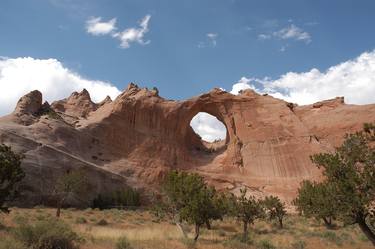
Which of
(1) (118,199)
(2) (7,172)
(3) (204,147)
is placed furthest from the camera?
(3) (204,147)

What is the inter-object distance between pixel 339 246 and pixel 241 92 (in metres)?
55.1

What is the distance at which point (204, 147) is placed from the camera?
249ft

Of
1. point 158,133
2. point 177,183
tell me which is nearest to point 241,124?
point 158,133

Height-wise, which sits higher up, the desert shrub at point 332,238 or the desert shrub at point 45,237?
the desert shrub at point 45,237

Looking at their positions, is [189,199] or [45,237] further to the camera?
[189,199]

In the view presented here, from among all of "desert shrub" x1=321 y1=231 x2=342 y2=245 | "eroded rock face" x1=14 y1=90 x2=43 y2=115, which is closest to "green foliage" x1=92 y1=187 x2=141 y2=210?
"eroded rock face" x1=14 y1=90 x2=43 y2=115

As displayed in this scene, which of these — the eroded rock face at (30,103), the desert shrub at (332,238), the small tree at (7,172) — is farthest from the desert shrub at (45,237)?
the eroded rock face at (30,103)

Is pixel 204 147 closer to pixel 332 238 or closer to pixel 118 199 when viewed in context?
pixel 118 199

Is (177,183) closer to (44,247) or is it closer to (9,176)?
(9,176)

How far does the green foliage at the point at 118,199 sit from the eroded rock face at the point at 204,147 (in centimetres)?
206

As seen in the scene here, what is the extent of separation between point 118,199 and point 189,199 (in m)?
32.4

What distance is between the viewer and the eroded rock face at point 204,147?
6106cm

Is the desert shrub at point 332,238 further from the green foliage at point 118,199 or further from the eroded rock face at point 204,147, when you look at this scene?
the eroded rock face at point 204,147

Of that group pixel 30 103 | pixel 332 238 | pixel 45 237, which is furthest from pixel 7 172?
pixel 30 103
